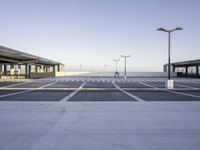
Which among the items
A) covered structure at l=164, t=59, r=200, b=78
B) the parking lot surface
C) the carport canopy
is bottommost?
the parking lot surface

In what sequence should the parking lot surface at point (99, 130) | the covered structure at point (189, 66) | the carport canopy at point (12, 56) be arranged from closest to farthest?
the parking lot surface at point (99, 130)
the carport canopy at point (12, 56)
the covered structure at point (189, 66)

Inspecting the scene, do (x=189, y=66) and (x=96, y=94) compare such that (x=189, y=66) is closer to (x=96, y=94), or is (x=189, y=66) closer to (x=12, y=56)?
(x=12, y=56)

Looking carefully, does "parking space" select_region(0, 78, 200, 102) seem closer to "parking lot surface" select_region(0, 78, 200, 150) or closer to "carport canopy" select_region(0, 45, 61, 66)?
"parking lot surface" select_region(0, 78, 200, 150)

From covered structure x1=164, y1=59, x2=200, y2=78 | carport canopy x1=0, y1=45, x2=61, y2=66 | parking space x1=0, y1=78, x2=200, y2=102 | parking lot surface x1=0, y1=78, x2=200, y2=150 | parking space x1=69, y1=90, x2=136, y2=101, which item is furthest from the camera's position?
covered structure x1=164, y1=59, x2=200, y2=78

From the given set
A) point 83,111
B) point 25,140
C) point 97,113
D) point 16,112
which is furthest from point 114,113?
point 25,140

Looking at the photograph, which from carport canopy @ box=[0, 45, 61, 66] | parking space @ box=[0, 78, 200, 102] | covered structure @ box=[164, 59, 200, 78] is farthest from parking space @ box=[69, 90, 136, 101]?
covered structure @ box=[164, 59, 200, 78]

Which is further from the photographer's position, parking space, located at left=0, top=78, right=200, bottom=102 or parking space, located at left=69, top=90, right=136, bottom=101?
parking space, located at left=0, top=78, right=200, bottom=102

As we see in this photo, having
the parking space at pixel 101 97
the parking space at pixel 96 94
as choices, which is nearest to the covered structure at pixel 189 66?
the parking space at pixel 96 94

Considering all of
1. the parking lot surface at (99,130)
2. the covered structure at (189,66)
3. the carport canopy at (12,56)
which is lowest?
the parking lot surface at (99,130)

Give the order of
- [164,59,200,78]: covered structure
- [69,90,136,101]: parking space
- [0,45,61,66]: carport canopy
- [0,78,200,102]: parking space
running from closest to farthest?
[69,90,136,101]: parking space < [0,78,200,102]: parking space < [0,45,61,66]: carport canopy < [164,59,200,78]: covered structure

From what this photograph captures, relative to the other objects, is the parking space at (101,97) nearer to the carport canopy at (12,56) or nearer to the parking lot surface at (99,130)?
the parking lot surface at (99,130)

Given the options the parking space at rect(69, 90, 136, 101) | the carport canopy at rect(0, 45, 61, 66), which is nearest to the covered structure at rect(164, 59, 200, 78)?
the carport canopy at rect(0, 45, 61, 66)

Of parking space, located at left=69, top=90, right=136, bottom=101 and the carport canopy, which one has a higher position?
the carport canopy

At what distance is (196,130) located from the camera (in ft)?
26.3
